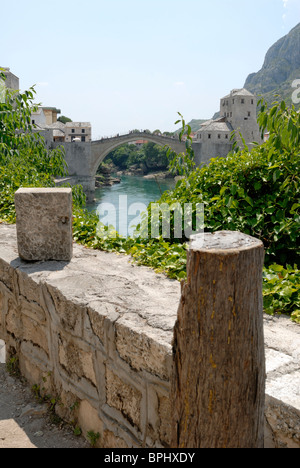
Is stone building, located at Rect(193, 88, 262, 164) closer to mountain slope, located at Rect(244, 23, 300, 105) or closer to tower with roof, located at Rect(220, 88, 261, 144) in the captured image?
tower with roof, located at Rect(220, 88, 261, 144)

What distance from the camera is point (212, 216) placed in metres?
3.39

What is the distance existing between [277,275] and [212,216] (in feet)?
3.26

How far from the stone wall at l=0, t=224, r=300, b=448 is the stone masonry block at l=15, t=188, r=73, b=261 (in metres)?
0.09

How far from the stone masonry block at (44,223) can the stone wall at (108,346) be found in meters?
0.09

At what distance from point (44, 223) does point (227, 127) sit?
123 feet

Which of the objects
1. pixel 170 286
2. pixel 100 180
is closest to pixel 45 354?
pixel 170 286

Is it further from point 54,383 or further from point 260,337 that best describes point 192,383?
point 54,383

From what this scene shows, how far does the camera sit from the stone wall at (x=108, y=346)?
5.19 feet

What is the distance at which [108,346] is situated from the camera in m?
1.88

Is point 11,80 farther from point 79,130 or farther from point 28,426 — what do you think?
point 28,426

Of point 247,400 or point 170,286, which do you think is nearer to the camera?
point 247,400

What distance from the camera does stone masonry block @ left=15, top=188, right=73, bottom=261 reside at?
2.59 metres

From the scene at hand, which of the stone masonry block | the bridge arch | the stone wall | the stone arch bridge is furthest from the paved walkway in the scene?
the bridge arch

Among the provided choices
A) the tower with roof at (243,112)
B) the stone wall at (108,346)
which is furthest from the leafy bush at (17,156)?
the tower with roof at (243,112)
